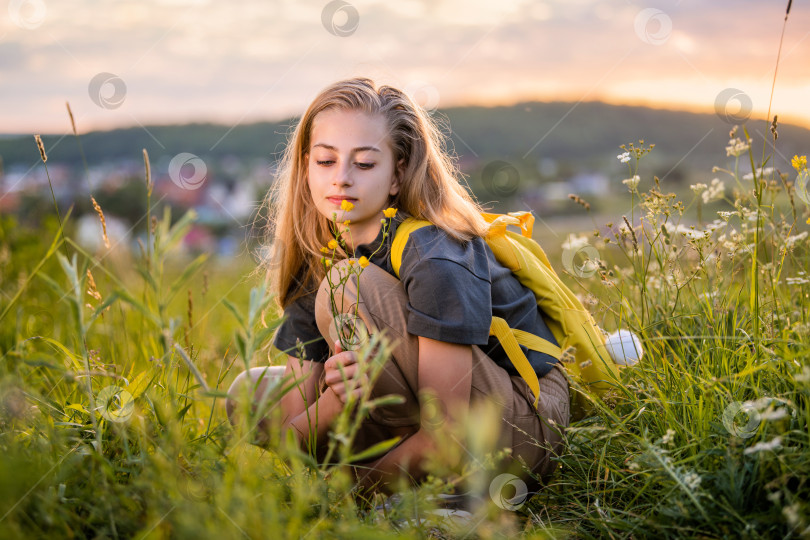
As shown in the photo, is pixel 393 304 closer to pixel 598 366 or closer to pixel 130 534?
pixel 598 366

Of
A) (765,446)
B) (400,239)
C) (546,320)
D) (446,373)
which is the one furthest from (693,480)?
(400,239)

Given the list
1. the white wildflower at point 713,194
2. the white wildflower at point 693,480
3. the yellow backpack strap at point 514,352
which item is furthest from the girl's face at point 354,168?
the white wildflower at point 693,480

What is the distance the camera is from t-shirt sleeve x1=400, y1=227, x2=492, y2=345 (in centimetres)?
216

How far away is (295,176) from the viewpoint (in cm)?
307

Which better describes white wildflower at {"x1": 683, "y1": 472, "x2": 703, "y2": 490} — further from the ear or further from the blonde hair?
the ear

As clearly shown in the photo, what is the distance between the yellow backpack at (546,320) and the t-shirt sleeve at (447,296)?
14 cm

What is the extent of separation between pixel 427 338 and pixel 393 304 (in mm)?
183

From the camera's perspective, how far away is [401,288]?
2344 mm

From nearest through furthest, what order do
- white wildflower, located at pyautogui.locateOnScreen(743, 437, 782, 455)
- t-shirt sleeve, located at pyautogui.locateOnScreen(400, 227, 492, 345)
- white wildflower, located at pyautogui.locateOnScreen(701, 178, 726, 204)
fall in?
white wildflower, located at pyautogui.locateOnScreen(743, 437, 782, 455), t-shirt sleeve, located at pyautogui.locateOnScreen(400, 227, 492, 345), white wildflower, located at pyautogui.locateOnScreen(701, 178, 726, 204)

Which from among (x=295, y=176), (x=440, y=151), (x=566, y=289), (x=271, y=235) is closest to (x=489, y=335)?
(x=566, y=289)

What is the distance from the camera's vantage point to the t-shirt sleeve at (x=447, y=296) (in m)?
2.16

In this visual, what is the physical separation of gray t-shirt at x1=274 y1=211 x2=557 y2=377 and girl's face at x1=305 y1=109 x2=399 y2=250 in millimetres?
113

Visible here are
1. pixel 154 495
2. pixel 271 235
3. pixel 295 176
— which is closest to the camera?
pixel 154 495

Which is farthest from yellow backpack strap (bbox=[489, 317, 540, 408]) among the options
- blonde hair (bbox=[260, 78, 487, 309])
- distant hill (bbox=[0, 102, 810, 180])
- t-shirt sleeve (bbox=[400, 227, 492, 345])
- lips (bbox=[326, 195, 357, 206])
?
distant hill (bbox=[0, 102, 810, 180])
